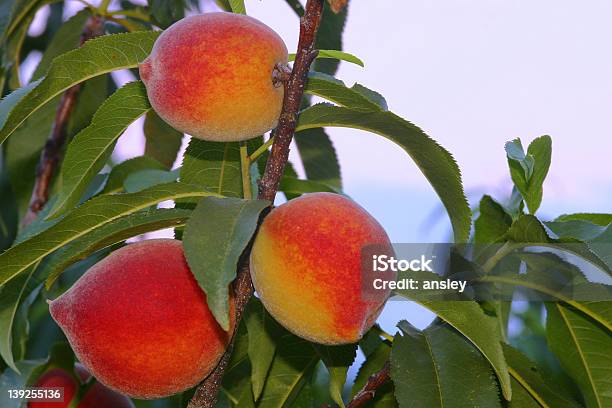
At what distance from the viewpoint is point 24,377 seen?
1304 mm

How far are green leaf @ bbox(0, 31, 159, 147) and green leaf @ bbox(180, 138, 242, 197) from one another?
0.16 m

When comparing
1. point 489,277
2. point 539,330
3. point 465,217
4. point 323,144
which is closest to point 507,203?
point 489,277

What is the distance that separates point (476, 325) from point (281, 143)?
34 centimetres

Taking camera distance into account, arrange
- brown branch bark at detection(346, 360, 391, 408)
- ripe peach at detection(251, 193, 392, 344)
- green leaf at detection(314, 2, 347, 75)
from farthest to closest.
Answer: green leaf at detection(314, 2, 347, 75) < brown branch bark at detection(346, 360, 391, 408) < ripe peach at detection(251, 193, 392, 344)

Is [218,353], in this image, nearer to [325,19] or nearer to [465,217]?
[465,217]

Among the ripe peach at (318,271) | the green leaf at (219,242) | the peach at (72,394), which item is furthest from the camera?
the peach at (72,394)

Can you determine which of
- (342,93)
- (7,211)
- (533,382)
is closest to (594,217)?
(533,382)

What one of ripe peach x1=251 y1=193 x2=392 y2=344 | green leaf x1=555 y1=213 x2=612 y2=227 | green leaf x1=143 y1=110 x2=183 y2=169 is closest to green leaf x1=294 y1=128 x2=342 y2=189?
green leaf x1=143 y1=110 x2=183 y2=169

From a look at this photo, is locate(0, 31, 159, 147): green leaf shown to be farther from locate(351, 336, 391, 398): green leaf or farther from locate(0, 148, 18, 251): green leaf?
locate(0, 148, 18, 251): green leaf

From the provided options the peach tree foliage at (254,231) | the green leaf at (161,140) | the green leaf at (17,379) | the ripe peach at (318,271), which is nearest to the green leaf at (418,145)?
the peach tree foliage at (254,231)

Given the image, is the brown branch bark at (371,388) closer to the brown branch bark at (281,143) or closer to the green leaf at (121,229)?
the brown branch bark at (281,143)

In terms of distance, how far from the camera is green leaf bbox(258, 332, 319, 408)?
1.17 metres

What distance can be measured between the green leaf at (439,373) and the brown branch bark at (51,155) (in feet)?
2.93

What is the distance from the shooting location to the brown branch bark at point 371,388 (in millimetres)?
1094
